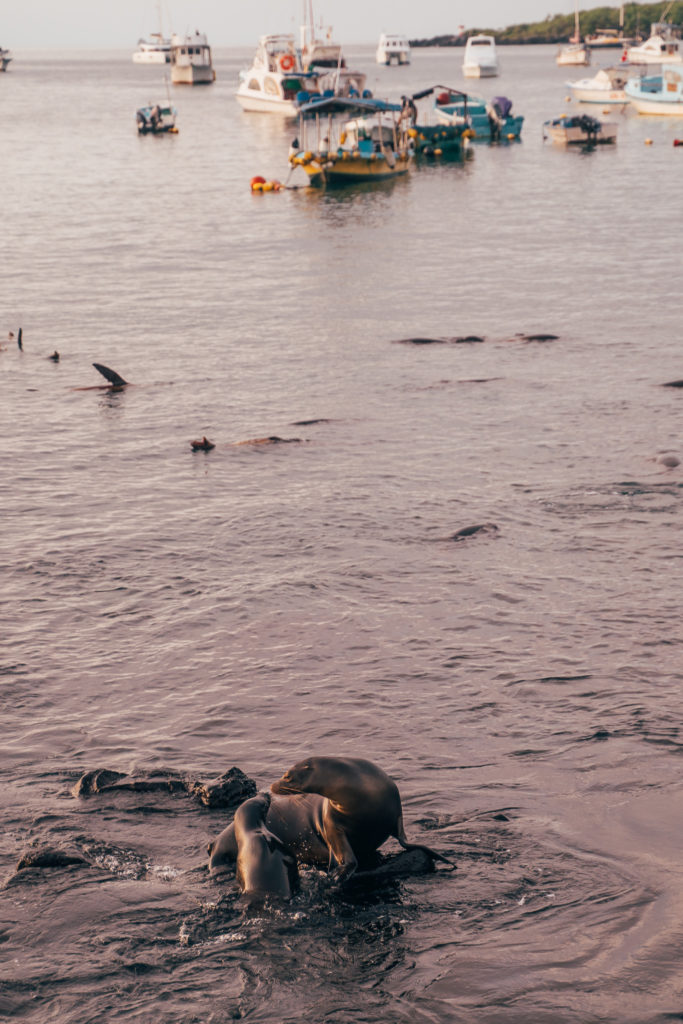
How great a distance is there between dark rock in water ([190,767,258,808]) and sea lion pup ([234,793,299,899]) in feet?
2.93

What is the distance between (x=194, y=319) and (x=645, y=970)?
21480 mm

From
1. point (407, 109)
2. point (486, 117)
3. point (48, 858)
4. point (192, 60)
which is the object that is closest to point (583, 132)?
point (486, 117)

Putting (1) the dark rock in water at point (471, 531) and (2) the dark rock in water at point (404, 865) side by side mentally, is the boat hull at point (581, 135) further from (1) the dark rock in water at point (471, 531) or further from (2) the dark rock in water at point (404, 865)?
(2) the dark rock in water at point (404, 865)

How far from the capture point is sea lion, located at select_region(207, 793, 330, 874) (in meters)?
6.57

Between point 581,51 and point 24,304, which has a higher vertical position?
point 581,51

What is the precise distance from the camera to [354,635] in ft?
34.0

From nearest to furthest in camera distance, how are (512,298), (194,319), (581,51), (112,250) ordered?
(194,319), (512,298), (112,250), (581,51)

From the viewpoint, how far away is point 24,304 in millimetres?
27594

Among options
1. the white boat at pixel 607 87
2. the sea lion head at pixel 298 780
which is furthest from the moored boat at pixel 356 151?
the sea lion head at pixel 298 780

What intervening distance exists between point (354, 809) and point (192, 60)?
157664 mm

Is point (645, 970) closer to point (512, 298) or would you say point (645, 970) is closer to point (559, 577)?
point (559, 577)

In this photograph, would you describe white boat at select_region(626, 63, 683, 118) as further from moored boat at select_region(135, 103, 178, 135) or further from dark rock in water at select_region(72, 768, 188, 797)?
dark rock in water at select_region(72, 768, 188, 797)

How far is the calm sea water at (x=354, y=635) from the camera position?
238 inches

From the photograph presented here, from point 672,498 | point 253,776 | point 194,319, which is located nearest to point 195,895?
point 253,776
